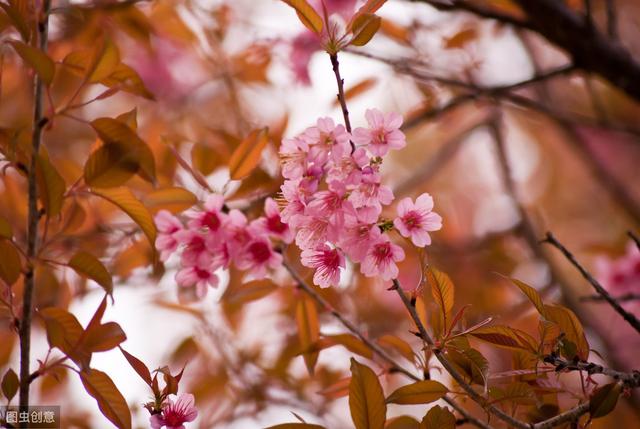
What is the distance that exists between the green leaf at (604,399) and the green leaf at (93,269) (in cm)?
61

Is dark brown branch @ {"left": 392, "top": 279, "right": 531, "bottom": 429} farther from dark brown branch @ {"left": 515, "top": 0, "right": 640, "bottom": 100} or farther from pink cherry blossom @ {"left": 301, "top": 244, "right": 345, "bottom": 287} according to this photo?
dark brown branch @ {"left": 515, "top": 0, "right": 640, "bottom": 100}

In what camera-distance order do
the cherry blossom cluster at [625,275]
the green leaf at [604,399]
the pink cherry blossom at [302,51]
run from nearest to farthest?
the green leaf at [604,399], the cherry blossom cluster at [625,275], the pink cherry blossom at [302,51]

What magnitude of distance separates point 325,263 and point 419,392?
0.20 m

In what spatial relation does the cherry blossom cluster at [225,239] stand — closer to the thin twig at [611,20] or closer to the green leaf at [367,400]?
the green leaf at [367,400]

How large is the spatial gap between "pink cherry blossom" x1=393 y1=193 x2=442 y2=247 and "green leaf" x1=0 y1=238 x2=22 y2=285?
0.49 metres

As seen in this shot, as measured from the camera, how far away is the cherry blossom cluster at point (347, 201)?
83 cm

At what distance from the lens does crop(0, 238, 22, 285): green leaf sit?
855 mm

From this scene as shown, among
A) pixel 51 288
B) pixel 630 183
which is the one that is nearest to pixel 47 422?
pixel 51 288

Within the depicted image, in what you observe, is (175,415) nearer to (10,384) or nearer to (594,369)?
(10,384)

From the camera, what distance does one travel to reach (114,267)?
4.47ft

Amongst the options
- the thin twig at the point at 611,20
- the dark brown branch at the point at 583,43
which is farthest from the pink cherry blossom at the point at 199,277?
the thin twig at the point at 611,20

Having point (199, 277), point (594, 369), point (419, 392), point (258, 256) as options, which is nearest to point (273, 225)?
point (258, 256)

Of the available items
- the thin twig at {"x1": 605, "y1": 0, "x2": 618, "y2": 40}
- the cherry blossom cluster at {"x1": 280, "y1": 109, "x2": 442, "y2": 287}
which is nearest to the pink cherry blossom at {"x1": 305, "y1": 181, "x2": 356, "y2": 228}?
the cherry blossom cluster at {"x1": 280, "y1": 109, "x2": 442, "y2": 287}

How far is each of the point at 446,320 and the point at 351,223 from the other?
0.59 ft
